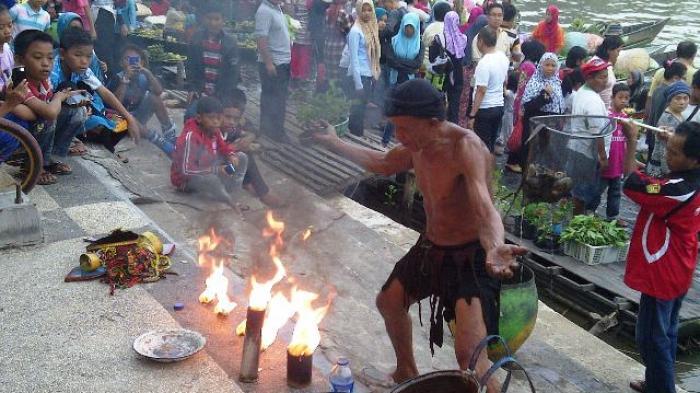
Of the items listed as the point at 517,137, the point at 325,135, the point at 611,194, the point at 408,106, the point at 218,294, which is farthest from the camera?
the point at 517,137

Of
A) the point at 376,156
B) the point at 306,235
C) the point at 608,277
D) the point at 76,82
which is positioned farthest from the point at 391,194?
the point at 376,156

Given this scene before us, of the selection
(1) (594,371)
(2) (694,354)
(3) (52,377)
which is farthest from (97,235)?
(2) (694,354)

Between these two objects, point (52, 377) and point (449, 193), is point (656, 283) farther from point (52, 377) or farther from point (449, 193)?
point (52, 377)

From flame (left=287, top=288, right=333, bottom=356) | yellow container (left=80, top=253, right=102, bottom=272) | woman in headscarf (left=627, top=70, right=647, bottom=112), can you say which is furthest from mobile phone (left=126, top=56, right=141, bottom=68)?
woman in headscarf (left=627, top=70, right=647, bottom=112)

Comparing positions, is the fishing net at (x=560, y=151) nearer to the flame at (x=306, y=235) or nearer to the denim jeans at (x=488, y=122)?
the denim jeans at (x=488, y=122)

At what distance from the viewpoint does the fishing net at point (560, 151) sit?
739 cm

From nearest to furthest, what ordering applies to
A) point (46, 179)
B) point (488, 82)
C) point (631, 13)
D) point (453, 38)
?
point (46, 179) → point (488, 82) → point (453, 38) → point (631, 13)

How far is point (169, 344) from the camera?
409 cm

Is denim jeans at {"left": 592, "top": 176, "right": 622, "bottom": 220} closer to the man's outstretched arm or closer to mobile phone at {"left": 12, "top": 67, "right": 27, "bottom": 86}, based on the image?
the man's outstretched arm

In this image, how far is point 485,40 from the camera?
355 inches

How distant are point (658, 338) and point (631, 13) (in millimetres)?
29015

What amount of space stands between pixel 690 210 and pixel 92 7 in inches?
363

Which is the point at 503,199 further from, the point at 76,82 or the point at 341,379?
the point at 341,379

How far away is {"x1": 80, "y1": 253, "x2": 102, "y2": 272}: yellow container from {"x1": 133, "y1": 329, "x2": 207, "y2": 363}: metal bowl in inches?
33.5
